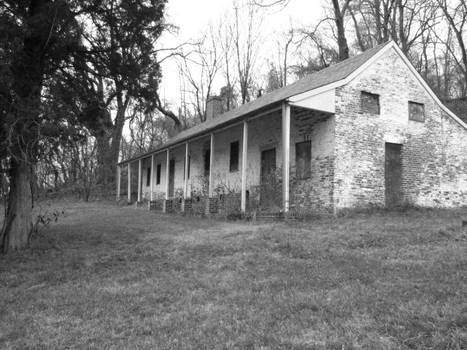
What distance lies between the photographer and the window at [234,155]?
59.4 feet

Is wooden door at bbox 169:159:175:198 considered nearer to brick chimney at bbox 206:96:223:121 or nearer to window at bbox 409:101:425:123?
brick chimney at bbox 206:96:223:121

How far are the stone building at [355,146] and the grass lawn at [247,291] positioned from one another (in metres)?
4.25

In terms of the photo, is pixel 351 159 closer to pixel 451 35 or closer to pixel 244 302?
pixel 244 302

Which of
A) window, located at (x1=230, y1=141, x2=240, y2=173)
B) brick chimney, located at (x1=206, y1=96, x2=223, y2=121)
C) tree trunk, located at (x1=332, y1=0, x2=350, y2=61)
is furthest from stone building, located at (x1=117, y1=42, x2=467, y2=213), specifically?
brick chimney, located at (x1=206, y1=96, x2=223, y2=121)

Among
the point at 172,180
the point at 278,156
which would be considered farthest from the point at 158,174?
the point at 278,156

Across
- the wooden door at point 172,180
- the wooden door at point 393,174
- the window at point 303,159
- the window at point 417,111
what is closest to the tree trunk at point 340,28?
the window at point 417,111

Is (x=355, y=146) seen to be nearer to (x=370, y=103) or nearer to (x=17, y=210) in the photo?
(x=370, y=103)

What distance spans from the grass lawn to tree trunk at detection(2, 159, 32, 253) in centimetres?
37

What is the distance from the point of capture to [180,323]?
4062 mm

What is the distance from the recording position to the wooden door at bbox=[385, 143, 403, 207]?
14242mm

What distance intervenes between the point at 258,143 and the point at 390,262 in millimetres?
10803

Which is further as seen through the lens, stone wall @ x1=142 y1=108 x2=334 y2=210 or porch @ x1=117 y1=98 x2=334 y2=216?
stone wall @ x1=142 y1=108 x2=334 y2=210

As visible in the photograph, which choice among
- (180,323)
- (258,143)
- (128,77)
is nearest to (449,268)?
(180,323)

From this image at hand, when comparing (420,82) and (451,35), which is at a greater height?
(451,35)
